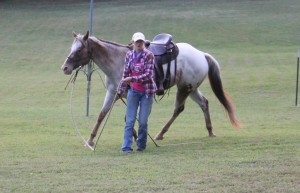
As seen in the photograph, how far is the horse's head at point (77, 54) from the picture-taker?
12.3 metres

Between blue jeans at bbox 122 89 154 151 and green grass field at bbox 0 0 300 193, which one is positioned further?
blue jeans at bbox 122 89 154 151

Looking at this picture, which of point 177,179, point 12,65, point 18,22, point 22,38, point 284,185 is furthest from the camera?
point 18,22

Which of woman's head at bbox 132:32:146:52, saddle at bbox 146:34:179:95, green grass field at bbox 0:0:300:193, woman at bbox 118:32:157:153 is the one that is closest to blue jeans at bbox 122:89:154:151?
woman at bbox 118:32:157:153

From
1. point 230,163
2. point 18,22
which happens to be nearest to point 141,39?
point 230,163

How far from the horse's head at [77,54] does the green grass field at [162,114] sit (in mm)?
1388

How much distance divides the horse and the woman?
2.73 ft

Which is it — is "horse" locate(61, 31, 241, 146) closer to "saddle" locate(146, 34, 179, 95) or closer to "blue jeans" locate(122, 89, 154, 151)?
"saddle" locate(146, 34, 179, 95)

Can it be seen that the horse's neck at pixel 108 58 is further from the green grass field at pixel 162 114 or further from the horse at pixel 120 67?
the green grass field at pixel 162 114

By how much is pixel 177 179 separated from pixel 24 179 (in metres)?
1.87

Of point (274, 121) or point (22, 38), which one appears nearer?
point (274, 121)

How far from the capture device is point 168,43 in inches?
511

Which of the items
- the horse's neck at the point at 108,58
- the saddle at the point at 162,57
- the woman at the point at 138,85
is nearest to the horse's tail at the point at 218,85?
the saddle at the point at 162,57

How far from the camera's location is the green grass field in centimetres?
885

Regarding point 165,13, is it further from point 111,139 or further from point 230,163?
Result: point 230,163
